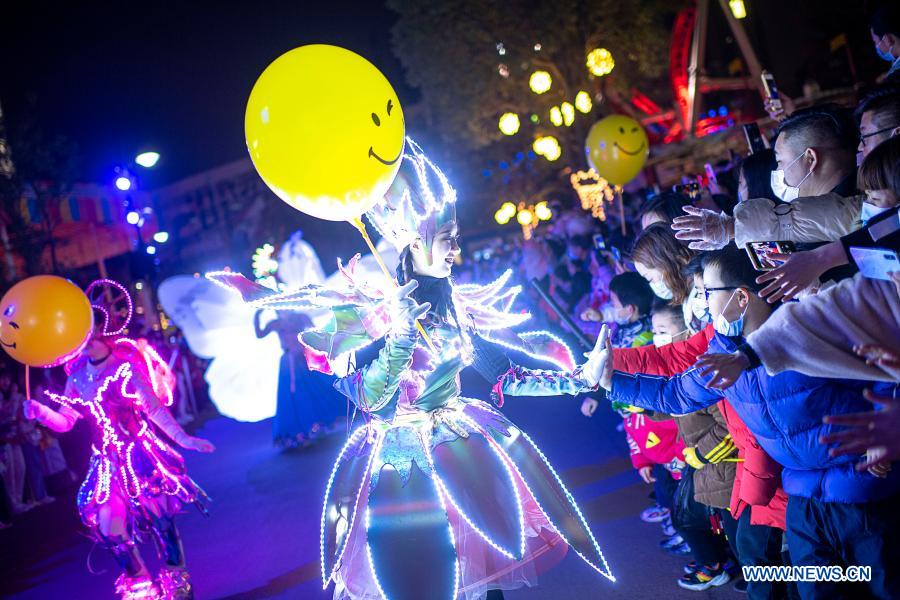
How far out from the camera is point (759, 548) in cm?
280

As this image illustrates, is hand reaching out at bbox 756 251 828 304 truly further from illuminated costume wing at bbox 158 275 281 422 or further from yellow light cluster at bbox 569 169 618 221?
yellow light cluster at bbox 569 169 618 221

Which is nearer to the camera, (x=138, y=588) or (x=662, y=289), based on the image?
(x=662, y=289)

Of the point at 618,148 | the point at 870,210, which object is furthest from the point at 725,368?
the point at 618,148

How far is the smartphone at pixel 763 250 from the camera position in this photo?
2551mm

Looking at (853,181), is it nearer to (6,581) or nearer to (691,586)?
(691,586)

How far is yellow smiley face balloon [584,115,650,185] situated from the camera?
8.81 metres

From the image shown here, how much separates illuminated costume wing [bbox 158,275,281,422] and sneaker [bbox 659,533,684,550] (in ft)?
22.5

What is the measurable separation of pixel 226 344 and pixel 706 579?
7.78 m

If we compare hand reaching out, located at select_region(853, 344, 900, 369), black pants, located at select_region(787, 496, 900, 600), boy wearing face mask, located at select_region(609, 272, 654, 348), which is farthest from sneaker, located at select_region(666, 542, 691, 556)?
hand reaching out, located at select_region(853, 344, 900, 369)

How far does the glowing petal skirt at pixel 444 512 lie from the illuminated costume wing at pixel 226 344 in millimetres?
7209

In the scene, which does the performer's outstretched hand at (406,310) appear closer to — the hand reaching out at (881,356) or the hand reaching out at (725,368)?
the hand reaching out at (725,368)

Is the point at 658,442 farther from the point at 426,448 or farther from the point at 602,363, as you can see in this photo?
the point at 426,448

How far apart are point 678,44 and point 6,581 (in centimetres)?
2044

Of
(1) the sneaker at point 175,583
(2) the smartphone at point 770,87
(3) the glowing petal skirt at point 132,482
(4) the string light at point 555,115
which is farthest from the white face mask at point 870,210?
(4) the string light at point 555,115
